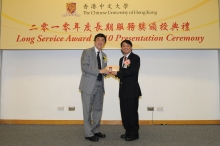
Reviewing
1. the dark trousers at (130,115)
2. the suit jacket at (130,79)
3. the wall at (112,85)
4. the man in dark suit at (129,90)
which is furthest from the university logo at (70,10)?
the dark trousers at (130,115)

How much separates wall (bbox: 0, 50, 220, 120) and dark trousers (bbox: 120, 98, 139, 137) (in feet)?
3.05

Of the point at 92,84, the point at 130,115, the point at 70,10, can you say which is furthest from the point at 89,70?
the point at 70,10

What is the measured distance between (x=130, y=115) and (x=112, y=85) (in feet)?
3.65

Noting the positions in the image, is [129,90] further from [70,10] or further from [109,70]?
[70,10]

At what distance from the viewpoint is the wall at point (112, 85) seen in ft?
12.4

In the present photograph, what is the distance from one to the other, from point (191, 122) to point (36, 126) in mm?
3080

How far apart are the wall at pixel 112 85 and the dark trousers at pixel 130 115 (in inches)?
36.6

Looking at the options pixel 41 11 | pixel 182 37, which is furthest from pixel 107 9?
pixel 182 37

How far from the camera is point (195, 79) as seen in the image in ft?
12.4

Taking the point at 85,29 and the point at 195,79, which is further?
the point at 195,79

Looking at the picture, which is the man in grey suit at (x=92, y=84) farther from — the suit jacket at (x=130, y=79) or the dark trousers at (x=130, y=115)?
the dark trousers at (x=130, y=115)

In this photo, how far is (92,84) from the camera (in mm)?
2812

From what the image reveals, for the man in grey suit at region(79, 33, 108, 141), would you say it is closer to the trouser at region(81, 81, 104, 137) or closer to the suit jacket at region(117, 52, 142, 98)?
the trouser at region(81, 81, 104, 137)

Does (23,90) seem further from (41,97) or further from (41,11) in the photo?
(41,11)
